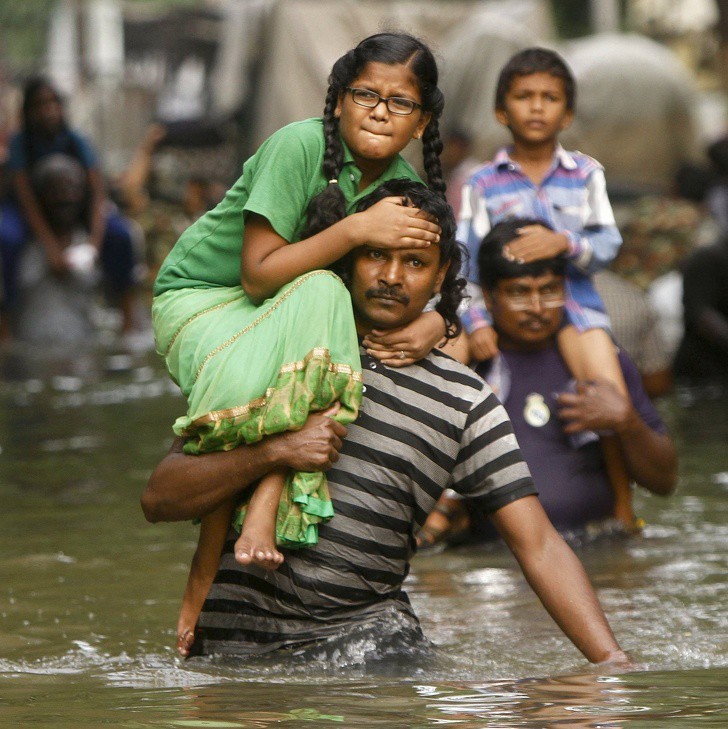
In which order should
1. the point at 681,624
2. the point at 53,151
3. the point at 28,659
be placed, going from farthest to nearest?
the point at 53,151
the point at 681,624
the point at 28,659

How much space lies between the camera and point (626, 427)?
18.8 feet

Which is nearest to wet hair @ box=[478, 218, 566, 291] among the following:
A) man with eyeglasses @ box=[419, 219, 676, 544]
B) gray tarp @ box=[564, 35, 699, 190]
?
man with eyeglasses @ box=[419, 219, 676, 544]

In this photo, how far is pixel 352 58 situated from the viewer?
4027 millimetres

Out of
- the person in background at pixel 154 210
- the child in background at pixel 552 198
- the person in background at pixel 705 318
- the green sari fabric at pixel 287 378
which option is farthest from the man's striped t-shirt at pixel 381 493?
the person in background at pixel 154 210

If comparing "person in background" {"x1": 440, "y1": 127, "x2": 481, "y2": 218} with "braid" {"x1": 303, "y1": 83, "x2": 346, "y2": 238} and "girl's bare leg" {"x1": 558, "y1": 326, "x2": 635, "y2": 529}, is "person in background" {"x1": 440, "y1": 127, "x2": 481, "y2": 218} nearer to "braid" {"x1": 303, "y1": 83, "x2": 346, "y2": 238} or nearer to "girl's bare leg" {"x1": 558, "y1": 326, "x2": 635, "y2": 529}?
"girl's bare leg" {"x1": 558, "y1": 326, "x2": 635, "y2": 529}

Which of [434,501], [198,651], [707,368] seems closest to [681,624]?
[434,501]

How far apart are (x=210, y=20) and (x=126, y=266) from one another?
13.4m

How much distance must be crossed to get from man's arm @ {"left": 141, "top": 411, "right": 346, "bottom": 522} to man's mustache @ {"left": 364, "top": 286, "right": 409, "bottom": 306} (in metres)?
0.35

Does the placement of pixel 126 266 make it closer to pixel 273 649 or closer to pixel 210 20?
pixel 273 649

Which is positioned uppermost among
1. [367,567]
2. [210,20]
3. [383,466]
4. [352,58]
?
[210,20]

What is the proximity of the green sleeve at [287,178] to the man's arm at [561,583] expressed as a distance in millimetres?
878

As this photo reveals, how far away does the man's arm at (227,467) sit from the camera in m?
3.79

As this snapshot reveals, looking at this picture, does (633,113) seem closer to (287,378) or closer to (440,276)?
(440,276)

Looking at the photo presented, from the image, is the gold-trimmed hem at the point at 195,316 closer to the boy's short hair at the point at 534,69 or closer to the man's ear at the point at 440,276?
the man's ear at the point at 440,276
